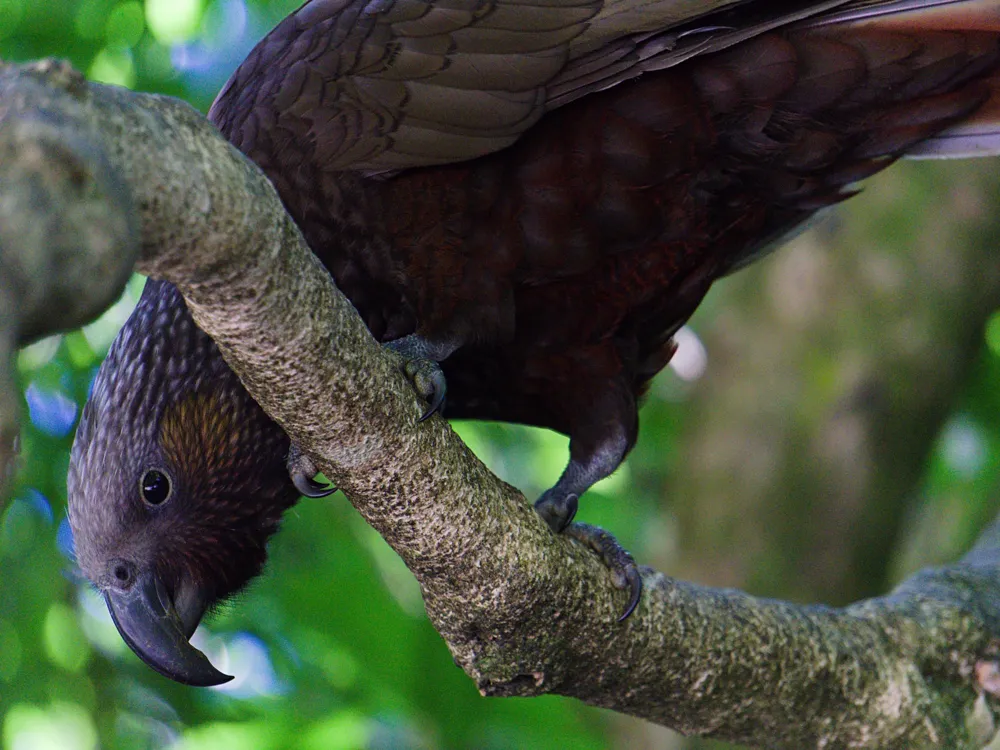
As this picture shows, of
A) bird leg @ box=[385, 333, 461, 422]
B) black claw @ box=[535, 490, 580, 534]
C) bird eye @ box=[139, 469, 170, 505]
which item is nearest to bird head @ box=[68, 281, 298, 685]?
bird eye @ box=[139, 469, 170, 505]

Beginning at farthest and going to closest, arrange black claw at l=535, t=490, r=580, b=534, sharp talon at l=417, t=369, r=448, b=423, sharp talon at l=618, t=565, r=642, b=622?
black claw at l=535, t=490, r=580, b=534 < sharp talon at l=618, t=565, r=642, b=622 < sharp talon at l=417, t=369, r=448, b=423

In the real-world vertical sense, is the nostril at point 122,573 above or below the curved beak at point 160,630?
above

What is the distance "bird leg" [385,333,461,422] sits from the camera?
2316 millimetres

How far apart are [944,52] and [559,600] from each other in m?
1.69

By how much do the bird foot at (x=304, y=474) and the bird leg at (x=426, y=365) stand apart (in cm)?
35

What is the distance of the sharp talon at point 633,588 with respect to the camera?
2.46 metres

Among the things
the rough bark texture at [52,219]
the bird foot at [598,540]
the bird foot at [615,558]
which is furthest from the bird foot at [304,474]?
the rough bark texture at [52,219]

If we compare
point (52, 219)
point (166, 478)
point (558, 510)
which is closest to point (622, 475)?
point (558, 510)

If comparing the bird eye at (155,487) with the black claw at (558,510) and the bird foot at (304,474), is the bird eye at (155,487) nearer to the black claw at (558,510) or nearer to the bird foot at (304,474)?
the bird foot at (304,474)

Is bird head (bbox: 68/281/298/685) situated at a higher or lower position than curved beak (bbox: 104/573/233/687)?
higher

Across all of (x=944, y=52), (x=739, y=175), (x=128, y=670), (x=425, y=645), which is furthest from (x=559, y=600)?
(x=128, y=670)

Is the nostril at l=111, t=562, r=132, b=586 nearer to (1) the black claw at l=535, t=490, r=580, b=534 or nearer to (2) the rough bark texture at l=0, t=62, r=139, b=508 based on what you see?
(1) the black claw at l=535, t=490, r=580, b=534

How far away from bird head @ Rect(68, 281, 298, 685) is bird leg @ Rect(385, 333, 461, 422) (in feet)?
1.33

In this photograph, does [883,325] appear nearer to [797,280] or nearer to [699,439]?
[797,280]
